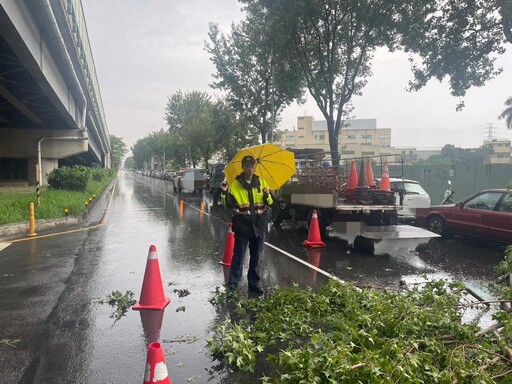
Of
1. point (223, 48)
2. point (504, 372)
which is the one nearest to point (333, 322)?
point (504, 372)

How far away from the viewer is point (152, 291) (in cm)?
525

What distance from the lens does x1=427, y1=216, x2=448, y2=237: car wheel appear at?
417 inches

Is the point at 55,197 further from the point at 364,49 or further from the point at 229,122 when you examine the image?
the point at 229,122

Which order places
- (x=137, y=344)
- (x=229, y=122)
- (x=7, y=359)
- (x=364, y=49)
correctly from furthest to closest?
Result: (x=229, y=122), (x=364, y=49), (x=137, y=344), (x=7, y=359)

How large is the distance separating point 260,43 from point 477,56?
953cm

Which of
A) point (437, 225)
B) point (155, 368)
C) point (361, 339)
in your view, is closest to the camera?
point (155, 368)

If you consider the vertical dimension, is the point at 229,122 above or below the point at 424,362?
above

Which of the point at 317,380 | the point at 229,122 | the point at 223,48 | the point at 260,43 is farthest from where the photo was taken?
the point at 229,122

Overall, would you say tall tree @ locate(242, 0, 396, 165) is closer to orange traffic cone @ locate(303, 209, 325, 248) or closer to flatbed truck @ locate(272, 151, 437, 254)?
flatbed truck @ locate(272, 151, 437, 254)

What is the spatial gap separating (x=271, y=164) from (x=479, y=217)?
18.9ft

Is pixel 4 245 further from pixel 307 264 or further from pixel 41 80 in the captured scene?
pixel 307 264

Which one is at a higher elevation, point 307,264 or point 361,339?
point 361,339

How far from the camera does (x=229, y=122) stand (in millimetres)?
31906

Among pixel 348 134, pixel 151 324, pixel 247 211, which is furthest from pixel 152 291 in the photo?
pixel 348 134
